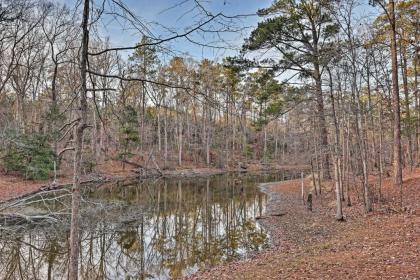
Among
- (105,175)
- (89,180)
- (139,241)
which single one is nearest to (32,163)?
(89,180)

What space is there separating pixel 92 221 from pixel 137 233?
98.1 inches

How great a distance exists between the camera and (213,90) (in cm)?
827

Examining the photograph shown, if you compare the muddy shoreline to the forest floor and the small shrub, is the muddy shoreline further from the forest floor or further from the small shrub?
the forest floor

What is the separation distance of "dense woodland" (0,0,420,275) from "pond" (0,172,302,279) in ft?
6.77

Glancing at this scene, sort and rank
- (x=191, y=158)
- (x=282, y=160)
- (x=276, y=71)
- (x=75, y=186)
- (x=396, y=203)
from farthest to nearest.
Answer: (x=282, y=160)
(x=191, y=158)
(x=276, y=71)
(x=396, y=203)
(x=75, y=186)

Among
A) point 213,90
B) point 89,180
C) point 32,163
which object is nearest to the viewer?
point 213,90

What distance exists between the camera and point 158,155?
4000 centimetres

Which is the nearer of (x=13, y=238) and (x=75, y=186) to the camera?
(x=75, y=186)

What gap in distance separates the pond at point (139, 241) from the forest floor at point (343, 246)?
3.85ft

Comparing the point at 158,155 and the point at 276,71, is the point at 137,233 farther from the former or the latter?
the point at 158,155

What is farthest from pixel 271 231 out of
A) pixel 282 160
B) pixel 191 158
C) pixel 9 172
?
pixel 282 160

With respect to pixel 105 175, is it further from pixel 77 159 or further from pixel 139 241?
pixel 77 159

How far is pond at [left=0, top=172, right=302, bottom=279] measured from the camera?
9016mm

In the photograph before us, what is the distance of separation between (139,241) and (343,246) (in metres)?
6.70
